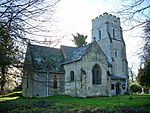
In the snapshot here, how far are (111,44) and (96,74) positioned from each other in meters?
13.5

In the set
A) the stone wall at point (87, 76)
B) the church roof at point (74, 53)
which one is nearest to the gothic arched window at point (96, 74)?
the stone wall at point (87, 76)

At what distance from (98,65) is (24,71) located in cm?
2054

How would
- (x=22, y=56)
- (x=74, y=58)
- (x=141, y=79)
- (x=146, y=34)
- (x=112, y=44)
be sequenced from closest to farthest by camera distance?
(x=22, y=56), (x=146, y=34), (x=74, y=58), (x=141, y=79), (x=112, y=44)

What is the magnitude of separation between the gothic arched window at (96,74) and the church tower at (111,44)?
1049 cm

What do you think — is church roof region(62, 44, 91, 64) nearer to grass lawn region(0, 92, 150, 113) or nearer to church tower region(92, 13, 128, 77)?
church tower region(92, 13, 128, 77)

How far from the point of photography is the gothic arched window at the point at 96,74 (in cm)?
Result: 2576

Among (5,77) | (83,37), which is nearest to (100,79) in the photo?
(5,77)

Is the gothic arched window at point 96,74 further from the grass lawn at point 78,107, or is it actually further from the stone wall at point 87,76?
the grass lawn at point 78,107

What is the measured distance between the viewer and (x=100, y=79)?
26.3 m

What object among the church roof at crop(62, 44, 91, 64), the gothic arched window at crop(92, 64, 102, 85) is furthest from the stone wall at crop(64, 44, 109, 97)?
the church roof at crop(62, 44, 91, 64)

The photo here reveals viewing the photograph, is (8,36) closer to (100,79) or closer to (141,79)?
(100,79)

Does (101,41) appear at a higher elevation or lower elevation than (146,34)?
higher

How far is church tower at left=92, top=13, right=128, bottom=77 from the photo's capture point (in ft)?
121

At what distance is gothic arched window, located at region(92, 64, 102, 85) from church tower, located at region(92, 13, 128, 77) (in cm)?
1049
